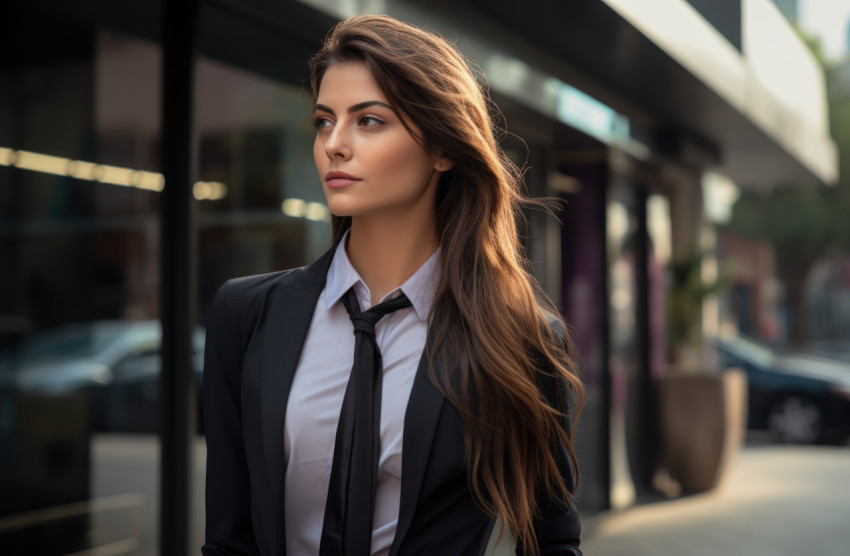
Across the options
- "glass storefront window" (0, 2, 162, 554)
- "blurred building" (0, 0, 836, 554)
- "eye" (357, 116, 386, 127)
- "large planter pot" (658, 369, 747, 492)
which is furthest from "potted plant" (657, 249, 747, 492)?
"eye" (357, 116, 386, 127)

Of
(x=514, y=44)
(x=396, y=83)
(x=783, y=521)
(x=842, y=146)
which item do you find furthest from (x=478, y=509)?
(x=842, y=146)

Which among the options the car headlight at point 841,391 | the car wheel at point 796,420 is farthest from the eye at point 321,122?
the car wheel at point 796,420

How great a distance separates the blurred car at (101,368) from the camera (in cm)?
558

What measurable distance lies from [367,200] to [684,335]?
7907 millimetres

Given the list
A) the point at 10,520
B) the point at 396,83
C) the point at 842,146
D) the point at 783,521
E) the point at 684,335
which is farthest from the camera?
the point at 842,146

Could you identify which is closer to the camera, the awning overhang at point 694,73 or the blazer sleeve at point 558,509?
the blazer sleeve at point 558,509

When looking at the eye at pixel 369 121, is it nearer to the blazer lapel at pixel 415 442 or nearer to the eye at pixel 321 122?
the eye at pixel 321 122

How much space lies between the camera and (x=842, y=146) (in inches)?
992

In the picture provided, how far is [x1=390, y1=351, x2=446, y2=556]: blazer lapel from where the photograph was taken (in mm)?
1623

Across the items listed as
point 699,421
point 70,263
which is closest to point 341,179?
point 70,263

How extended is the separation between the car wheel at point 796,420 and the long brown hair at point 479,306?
10443mm

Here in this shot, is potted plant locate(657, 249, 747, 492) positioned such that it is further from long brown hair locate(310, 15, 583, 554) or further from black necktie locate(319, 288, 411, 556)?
black necktie locate(319, 288, 411, 556)

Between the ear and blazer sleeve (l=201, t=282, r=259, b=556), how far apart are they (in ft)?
1.56

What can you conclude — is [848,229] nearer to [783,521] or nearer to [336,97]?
[783,521]
